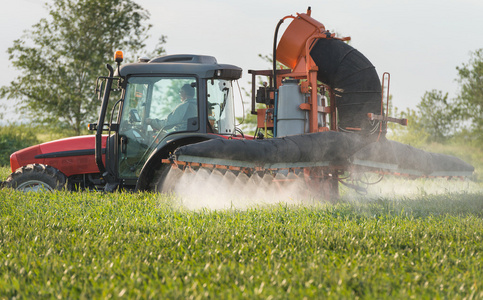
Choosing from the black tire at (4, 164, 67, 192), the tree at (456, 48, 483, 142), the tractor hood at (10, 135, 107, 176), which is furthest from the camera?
the tree at (456, 48, 483, 142)

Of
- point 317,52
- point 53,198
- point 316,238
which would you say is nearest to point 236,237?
point 316,238

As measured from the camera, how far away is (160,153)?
308 inches

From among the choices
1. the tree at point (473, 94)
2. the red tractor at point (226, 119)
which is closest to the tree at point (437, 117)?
the tree at point (473, 94)

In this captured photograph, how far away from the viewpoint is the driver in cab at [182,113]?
27.1ft

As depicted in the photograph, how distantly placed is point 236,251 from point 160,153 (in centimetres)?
326

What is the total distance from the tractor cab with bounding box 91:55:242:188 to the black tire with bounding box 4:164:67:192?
87 cm

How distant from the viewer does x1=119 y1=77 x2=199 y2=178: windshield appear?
8273 millimetres

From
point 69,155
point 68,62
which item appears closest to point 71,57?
point 68,62

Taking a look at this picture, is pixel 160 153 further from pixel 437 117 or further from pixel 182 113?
pixel 437 117

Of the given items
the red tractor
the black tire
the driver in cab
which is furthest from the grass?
the black tire

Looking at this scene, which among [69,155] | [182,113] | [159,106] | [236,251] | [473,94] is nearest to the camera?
[236,251]

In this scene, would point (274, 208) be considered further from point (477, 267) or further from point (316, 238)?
point (477, 267)

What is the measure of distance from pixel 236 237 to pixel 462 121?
41.7 metres

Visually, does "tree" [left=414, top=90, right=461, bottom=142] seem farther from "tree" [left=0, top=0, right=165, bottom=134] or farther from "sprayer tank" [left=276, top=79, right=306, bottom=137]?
"sprayer tank" [left=276, top=79, right=306, bottom=137]
